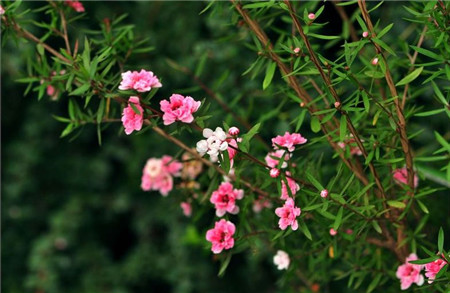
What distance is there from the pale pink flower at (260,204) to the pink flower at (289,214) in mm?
209

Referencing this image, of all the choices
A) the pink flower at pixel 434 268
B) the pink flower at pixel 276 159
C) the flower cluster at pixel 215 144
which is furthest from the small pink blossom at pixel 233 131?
the pink flower at pixel 434 268

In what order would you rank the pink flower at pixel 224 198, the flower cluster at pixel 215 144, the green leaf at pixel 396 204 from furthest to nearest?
the pink flower at pixel 224 198 < the green leaf at pixel 396 204 < the flower cluster at pixel 215 144

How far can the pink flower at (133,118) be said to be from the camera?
111 centimetres

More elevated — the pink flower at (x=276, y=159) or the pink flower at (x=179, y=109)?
the pink flower at (x=179, y=109)

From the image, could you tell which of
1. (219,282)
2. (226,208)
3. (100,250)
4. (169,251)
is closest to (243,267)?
(219,282)

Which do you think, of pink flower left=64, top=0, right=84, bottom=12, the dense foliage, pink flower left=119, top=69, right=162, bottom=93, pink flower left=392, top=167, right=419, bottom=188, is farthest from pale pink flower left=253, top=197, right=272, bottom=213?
pink flower left=64, top=0, right=84, bottom=12

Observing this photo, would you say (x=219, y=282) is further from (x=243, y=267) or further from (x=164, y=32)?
(x=164, y=32)

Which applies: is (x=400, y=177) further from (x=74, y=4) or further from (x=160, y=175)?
(x=74, y=4)

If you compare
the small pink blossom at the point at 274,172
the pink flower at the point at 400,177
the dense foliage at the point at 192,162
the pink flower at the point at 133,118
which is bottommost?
the dense foliage at the point at 192,162

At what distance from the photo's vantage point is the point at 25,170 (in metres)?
2.38

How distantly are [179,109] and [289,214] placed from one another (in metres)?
0.26

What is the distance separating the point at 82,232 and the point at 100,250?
0.10 meters

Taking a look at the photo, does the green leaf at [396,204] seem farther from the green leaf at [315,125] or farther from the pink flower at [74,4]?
the pink flower at [74,4]

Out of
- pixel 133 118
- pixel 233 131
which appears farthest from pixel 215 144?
pixel 133 118
